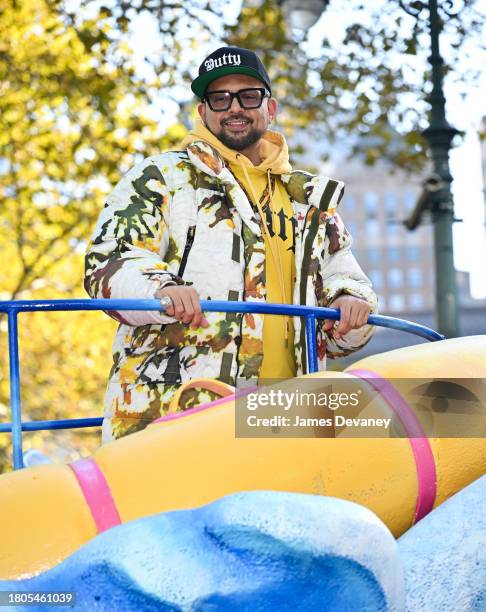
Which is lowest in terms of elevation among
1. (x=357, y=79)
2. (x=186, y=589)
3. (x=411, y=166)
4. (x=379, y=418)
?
(x=186, y=589)

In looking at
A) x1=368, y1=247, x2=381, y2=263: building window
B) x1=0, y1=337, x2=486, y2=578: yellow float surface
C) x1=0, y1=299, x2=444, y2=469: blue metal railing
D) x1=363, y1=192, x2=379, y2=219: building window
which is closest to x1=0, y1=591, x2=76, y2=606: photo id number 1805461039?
x1=0, y1=337, x2=486, y2=578: yellow float surface

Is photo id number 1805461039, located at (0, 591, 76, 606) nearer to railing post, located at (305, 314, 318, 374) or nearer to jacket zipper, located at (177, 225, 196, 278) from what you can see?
railing post, located at (305, 314, 318, 374)

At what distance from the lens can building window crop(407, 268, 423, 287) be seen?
366 ft

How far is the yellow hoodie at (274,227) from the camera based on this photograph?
3008 mm

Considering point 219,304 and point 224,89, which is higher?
point 224,89

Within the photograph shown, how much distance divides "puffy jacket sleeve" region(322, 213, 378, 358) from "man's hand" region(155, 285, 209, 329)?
1.77 feet

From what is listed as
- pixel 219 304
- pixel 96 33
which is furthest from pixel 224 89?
pixel 96 33

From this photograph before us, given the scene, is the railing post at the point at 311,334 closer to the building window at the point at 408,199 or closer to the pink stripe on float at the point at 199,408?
the pink stripe on float at the point at 199,408

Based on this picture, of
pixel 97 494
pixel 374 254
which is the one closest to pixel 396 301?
pixel 374 254

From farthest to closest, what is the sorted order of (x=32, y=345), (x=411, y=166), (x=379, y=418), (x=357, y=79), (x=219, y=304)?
(x=32, y=345), (x=411, y=166), (x=357, y=79), (x=219, y=304), (x=379, y=418)

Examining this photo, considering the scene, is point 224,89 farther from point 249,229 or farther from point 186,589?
point 186,589

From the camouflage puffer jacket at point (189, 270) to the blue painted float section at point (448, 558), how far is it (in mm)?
845

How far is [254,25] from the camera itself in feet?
36.8

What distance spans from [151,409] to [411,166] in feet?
31.1
